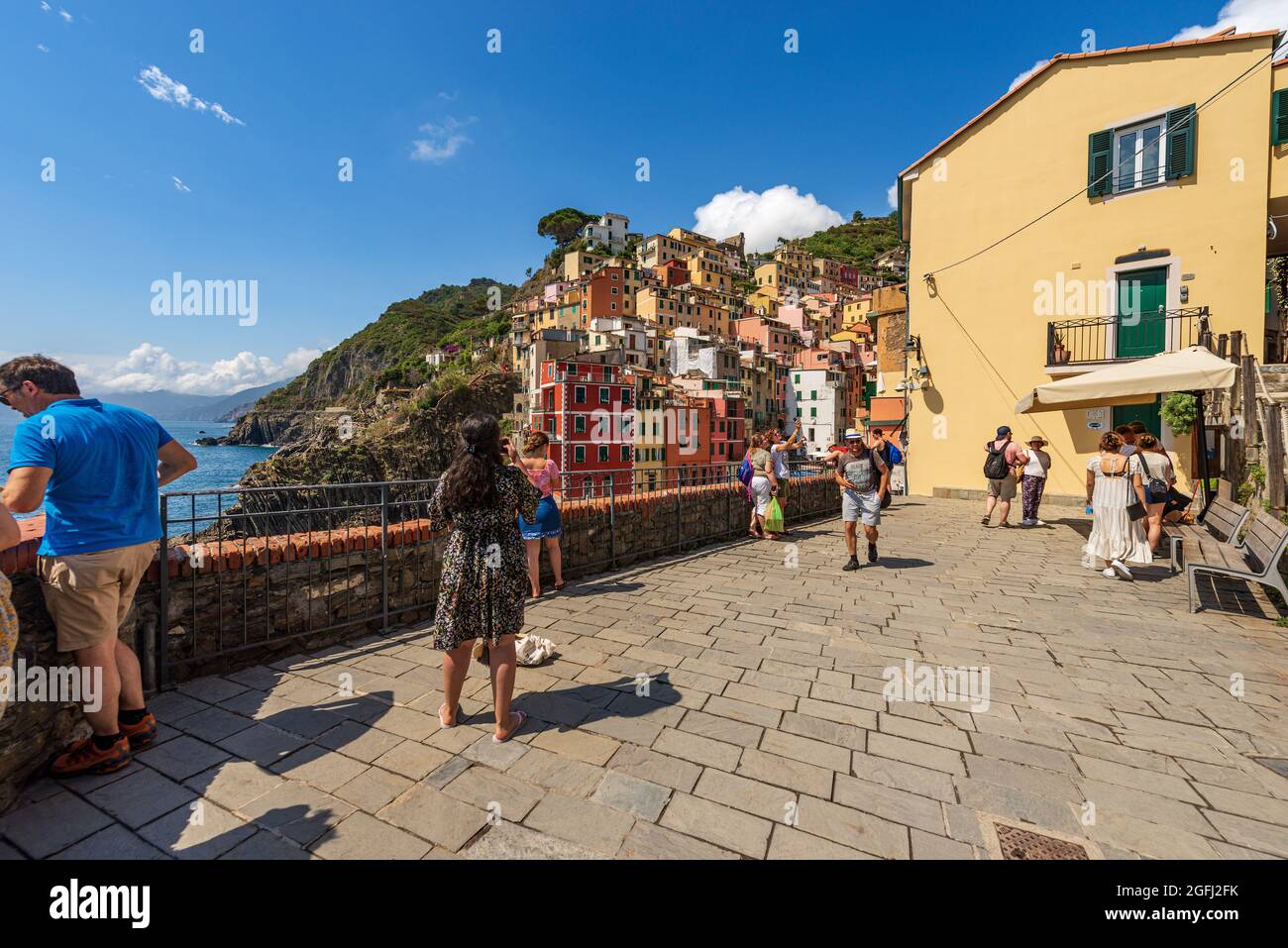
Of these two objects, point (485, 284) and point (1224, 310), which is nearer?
point (1224, 310)

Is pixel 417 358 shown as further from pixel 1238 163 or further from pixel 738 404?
pixel 1238 163

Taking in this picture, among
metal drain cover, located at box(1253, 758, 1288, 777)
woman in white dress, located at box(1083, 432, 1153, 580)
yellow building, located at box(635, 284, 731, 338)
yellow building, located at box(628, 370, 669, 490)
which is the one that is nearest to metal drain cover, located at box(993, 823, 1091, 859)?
metal drain cover, located at box(1253, 758, 1288, 777)

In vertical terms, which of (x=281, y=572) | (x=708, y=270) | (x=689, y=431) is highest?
(x=708, y=270)

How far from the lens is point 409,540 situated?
16.1 feet

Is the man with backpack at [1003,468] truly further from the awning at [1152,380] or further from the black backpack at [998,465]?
the awning at [1152,380]

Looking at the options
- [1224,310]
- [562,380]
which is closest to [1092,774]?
[1224,310]

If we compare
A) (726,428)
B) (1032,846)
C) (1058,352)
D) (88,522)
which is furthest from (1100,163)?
(726,428)

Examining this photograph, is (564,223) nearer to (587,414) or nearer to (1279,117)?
(587,414)

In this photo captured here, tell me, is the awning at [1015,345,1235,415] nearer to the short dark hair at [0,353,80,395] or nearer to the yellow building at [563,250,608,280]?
the short dark hair at [0,353,80,395]

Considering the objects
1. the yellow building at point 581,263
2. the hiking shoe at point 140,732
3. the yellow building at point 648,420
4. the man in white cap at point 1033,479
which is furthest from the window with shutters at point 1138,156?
the yellow building at point 581,263

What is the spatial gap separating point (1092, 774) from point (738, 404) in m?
55.4

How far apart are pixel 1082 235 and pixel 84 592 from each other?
18.5m

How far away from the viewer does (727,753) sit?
284 cm

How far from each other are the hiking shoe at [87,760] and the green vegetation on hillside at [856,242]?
118666 mm
